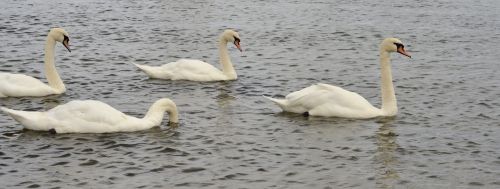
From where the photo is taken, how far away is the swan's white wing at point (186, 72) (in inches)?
838

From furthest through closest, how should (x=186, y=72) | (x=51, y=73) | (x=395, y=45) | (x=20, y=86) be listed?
(x=186, y=72) → (x=51, y=73) → (x=20, y=86) → (x=395, y=45)

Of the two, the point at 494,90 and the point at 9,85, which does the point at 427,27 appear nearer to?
the point at 494,90

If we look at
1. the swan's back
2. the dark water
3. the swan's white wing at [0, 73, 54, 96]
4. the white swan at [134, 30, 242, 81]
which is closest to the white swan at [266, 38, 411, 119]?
the dark water

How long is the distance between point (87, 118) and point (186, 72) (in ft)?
18.7

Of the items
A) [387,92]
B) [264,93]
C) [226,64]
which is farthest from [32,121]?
[226,64]

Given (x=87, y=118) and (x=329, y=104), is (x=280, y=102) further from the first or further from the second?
(x=87, y=118)

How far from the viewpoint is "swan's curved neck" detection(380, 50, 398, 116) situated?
1773 cm

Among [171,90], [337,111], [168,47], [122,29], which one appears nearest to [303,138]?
[337,111]

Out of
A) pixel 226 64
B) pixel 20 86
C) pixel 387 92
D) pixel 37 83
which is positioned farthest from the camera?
pixel 226 64

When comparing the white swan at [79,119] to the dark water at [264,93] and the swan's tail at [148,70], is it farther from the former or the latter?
the swan's tail at [148,70]

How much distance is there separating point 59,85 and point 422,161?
826 cm

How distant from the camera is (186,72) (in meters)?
21.3

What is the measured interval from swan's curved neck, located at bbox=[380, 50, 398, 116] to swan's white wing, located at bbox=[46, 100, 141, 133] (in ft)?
16.0

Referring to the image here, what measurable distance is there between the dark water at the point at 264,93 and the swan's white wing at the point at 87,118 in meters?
0.20
